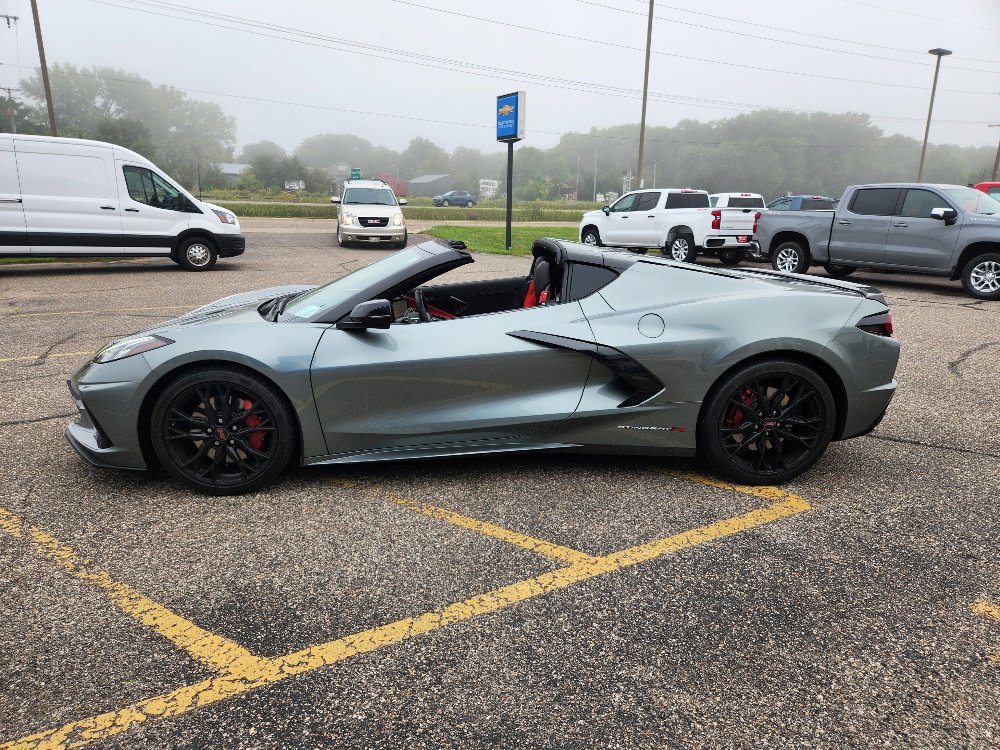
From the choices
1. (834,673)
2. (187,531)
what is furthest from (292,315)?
(834,673)

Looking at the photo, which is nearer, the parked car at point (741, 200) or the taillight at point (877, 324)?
the taillight at point (877, 324)

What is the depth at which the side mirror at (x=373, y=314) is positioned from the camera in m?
3.26

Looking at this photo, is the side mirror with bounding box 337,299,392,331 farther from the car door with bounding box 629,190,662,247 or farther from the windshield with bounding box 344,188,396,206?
the windshield with bounding box 344,188,396,206

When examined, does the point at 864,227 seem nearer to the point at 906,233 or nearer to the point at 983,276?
the point at 906,233

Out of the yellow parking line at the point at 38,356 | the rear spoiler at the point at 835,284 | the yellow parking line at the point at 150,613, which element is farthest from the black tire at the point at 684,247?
the yellow parking line at the point at 150,613

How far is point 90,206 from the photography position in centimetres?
1178

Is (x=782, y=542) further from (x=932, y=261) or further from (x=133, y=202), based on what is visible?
(x=133, y=202)

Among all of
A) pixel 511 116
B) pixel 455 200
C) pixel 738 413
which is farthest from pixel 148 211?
pixel 455 200

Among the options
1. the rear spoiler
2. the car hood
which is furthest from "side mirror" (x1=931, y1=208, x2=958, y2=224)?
the car hood

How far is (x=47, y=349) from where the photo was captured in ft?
21.4

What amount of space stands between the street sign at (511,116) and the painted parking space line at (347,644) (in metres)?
16.2

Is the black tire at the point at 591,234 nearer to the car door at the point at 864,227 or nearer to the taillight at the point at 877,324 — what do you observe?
the car door at the point at 864,227

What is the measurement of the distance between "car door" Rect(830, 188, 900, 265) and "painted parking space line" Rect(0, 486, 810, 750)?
10.4 metres

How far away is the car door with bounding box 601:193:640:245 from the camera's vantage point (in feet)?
56.7
